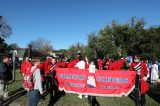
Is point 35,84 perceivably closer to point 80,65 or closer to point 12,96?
point 80,65

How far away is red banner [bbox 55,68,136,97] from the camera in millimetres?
11883

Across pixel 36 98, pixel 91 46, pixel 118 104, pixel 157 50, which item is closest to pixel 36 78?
pixel 36 98

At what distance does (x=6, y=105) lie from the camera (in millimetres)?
13266

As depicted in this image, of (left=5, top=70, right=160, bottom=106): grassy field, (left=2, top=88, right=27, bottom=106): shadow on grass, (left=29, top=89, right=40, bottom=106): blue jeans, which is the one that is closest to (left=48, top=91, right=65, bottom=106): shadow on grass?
(left=5, top=70, right=160, bottom=106): grassy field

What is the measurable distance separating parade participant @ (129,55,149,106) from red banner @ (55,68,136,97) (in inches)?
7.3

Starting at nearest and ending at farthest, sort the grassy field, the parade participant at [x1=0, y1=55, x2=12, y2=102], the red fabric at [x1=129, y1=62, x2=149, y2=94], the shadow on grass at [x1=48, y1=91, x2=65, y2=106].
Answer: the red fabric at [x1=129, y1=62, x2=149, y2=94], the parade participant at [x1=0, y1=55, x2=12, y2=102], the grassy field, the shadow on grass at [x1=48, y1=91, x2=65, y2=106]

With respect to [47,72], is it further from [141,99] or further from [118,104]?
[141,99]

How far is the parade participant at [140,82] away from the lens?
Answer: 11.7 meters

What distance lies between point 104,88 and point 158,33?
59.9 metres

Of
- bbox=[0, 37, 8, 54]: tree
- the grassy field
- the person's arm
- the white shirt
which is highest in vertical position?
bbox=[0, 37, 8, 54]: tree

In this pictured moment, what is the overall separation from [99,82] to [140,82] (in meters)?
1.50

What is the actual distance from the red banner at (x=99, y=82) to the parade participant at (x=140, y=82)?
19cm

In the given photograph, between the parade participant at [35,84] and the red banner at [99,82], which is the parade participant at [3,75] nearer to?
the red banner at [99,82]

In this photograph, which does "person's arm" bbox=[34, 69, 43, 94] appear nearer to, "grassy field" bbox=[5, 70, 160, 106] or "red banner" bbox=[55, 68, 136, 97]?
"red banner" bbox=[55, 68, 136, 97]
